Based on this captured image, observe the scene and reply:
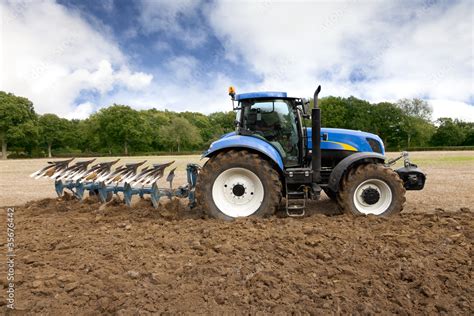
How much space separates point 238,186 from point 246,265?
2030 mm

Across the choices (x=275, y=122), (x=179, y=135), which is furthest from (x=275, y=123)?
(x=179, y=135)

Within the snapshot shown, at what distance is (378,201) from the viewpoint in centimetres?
543

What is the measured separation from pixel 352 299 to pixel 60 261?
325 cm

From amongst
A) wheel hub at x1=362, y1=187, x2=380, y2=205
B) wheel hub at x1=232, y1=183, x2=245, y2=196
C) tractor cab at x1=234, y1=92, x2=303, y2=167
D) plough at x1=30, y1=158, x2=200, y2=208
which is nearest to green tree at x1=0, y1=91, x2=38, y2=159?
plough at x1=30, y1=158, x2=200, y2=208

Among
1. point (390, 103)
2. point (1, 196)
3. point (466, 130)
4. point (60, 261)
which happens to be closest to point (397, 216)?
point (60, 261)

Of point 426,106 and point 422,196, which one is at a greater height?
point 426,106

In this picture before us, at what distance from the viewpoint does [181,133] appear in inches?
2557

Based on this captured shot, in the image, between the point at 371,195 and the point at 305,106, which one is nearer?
the point at 371,195

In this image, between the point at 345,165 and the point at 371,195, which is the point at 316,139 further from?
the point at 371,195

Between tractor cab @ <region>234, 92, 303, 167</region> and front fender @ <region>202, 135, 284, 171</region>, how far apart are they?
0.93 ft

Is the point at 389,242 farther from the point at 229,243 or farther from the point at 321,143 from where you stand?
the point at 321,143

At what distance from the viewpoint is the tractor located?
535 cm

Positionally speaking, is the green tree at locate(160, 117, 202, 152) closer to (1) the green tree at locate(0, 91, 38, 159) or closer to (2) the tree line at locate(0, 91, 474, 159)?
(2) the tree line at locate(0, 91, 474, 159)

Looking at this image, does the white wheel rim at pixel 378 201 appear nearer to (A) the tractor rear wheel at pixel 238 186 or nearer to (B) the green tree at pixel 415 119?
(A) the tractor rear wheel at pixel 238 186
